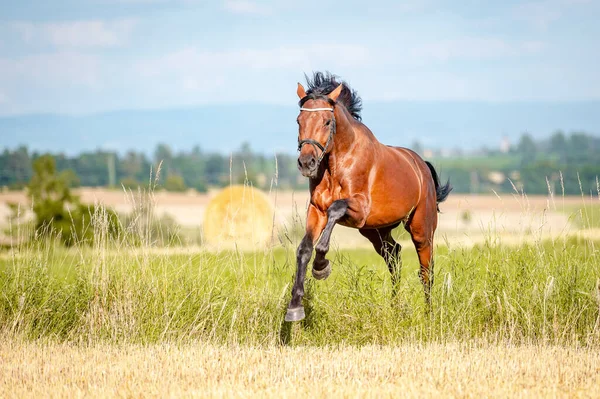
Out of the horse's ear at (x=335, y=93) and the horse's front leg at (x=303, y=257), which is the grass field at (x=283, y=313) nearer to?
the horse's front leg at (x=303, y=257)

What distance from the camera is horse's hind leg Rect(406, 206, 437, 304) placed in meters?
9.12

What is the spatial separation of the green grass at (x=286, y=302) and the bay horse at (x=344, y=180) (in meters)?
0.42

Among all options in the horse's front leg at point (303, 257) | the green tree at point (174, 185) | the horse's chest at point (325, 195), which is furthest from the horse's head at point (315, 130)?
the green tree at point (174, 185)

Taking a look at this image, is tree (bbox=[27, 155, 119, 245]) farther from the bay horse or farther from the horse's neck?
the horse's neck

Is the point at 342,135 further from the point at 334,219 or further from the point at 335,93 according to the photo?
the point at 334,219

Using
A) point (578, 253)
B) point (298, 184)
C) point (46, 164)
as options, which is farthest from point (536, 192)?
point (578, 253)

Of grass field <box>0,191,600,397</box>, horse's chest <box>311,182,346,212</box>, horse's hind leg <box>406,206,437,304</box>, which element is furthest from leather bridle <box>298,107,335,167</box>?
horse's hind leg <box>406,206,437,304</box>

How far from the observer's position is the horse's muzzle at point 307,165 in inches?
289

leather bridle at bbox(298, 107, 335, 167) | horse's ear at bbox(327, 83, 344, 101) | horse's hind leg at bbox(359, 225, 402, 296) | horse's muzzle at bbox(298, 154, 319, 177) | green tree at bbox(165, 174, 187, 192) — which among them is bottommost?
green tree at bbox(165, 174, 187, 192)

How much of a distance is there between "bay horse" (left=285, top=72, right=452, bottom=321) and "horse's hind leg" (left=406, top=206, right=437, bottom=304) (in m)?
0.01

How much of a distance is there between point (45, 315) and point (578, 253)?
5.87m

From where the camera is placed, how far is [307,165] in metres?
7.35

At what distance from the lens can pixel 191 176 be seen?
7369cm

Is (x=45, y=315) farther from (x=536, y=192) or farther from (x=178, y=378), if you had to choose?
(x=536, y=192)
